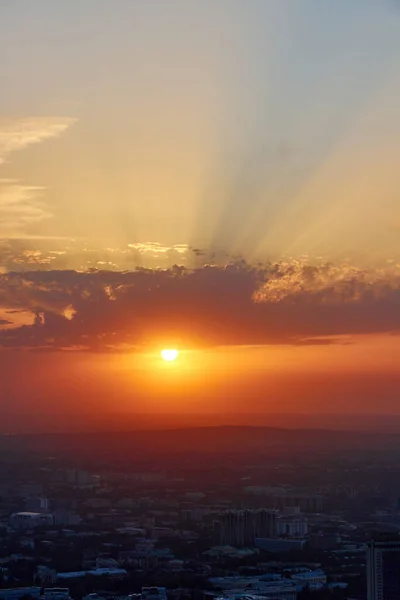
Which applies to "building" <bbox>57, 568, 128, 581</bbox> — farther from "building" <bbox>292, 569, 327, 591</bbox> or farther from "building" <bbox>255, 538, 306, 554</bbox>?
"building" <bbox>255, 538, 306, 554</bbox>

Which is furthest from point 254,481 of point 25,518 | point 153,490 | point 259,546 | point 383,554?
point 383,554

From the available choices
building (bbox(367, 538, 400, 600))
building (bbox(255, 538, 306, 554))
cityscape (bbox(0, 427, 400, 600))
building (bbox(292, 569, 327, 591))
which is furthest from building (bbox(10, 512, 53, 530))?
building (bbox(367, 538, 400, 600))

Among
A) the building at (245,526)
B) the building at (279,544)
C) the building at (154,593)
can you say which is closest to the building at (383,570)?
the building at (154,593)

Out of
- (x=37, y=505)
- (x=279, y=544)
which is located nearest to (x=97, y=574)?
(x=279, y=544)

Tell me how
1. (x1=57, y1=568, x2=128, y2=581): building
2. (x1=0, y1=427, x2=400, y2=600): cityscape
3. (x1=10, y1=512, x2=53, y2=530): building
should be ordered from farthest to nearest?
(x1=10, y1=512, x2=53, y2=530): building → (x1=57, y1=568, x2=128, y2=581): building → (x1=0, y1=427, x2=400, y2=600): cityscape

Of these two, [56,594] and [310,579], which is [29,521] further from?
[56,594]

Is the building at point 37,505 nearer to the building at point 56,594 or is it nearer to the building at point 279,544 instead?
the building at point 279,544
